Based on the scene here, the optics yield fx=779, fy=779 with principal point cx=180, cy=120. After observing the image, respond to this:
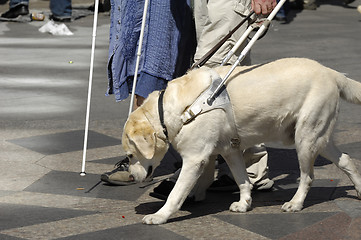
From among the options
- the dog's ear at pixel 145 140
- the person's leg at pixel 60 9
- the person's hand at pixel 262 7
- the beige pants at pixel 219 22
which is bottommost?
the person's leg at pixel 60 9

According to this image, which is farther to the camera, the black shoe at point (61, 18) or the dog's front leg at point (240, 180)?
the black shoe at point (61, 18)

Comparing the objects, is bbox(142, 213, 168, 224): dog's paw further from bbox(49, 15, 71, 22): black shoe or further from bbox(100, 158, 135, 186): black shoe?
bbox(49, 15, 71, 22): black shoe

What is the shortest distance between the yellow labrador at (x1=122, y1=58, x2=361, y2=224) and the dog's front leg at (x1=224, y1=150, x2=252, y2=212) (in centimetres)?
6

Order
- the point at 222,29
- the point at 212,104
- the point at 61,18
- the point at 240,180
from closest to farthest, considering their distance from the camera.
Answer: the point at 212,104 < the point at 240,180 < the point at 222,29 < the point at 61,18

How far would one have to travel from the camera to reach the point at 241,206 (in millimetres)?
5594

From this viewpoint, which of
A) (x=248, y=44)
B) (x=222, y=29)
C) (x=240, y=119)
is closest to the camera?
(x=240, y=119)

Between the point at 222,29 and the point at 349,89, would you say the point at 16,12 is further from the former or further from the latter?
the point at 349,89

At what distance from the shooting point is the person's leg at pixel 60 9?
1644 centimetres

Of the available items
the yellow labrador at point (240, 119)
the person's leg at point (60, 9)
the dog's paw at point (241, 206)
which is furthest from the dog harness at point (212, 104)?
the person's leg at point (60, 9)

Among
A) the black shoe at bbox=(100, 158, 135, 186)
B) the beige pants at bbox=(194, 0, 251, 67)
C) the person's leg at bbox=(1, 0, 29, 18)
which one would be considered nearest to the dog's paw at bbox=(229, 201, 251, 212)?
the black shoe at bbox=(100, 158, 135, 186)

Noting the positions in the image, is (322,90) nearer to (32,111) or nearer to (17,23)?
(32,111)

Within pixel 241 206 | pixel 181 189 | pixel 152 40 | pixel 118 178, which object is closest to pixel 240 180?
pixel 241 206

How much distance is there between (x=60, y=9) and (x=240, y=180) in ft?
38.1

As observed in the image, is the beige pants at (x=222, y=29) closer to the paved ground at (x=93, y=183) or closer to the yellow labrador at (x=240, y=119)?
the paved ground at (x=93, y=183)
